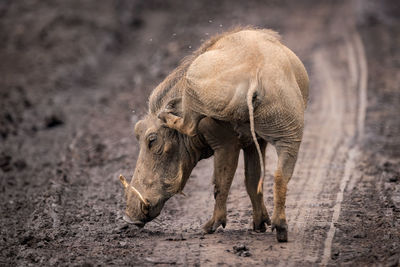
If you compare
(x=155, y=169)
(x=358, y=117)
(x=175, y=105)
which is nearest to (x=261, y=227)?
(x=155, y=169)

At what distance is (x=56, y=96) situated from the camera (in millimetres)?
15812

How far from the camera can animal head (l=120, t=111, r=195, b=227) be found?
703 cm

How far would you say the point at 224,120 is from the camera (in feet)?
20.4

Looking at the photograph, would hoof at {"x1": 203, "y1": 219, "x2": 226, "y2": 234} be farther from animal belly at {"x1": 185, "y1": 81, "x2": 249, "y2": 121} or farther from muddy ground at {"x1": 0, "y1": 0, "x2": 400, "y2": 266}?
animal belly at {"x1": 185, "y1": 81, "x2": 249, "y2": 121}

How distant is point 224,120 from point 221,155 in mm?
653

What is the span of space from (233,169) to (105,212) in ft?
7.75

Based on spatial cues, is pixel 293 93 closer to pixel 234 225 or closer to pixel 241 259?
pixel 241 259

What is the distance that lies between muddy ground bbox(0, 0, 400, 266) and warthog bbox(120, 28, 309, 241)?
1.65 ft

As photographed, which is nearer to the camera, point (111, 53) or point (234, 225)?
point (234, 225)

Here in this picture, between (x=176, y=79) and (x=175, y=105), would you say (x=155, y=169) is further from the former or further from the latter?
(x=176, y=79)

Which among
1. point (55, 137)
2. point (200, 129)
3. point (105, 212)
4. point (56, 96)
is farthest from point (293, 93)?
point (56, 96)

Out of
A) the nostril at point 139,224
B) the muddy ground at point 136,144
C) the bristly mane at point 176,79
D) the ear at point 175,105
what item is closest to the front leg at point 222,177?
the muddy ground at point 136,144

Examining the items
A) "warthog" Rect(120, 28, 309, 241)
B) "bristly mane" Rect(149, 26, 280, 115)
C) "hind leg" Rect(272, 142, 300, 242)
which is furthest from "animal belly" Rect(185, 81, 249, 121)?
"bristly mane" Rect(149, 26, 280, 115)

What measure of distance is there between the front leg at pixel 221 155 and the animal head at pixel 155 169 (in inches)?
16.3
